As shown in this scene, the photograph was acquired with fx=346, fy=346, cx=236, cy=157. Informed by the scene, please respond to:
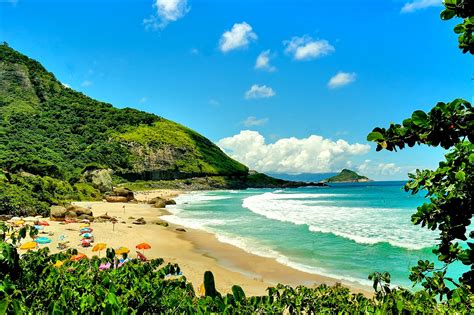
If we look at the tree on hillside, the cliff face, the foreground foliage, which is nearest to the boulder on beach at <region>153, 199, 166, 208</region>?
the cliff face

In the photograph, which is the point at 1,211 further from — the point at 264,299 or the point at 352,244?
the point at 264,299

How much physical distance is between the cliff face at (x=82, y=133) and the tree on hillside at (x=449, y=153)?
7112cm

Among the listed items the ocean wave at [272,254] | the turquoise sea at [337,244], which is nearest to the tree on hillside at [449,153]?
the turquoise sea at [337,244]

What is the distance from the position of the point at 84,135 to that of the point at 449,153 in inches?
4174

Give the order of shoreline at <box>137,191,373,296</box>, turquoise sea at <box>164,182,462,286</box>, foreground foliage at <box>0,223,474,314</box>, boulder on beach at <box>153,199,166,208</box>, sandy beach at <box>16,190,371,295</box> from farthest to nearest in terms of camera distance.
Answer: boulder on beach at <box>153,199,166,208</box>
turquoise sea at <box>164,182,462,286</box>
sandy beach at <box>16,190,371,295</box>
shoreline at <box>137,191,373,296</box>
foreground foliage at <box>0,223,474,314</box>

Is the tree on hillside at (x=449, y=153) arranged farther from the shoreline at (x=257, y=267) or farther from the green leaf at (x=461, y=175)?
the shoreline at (x=257, y=267)

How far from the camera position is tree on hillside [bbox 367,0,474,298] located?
2.56m

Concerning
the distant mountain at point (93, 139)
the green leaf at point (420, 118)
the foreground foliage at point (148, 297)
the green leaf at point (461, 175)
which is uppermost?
the distant mountain at point (93, 139)

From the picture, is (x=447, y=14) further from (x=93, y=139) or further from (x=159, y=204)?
(x=93, y=139)

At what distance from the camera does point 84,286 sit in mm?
4434

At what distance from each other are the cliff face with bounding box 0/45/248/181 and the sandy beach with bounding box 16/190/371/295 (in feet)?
162

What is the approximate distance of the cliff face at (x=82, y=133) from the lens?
268 ft

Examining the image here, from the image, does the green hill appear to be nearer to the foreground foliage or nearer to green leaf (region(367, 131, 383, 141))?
the foreground foliage

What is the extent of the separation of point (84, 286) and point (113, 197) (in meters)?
48.8
